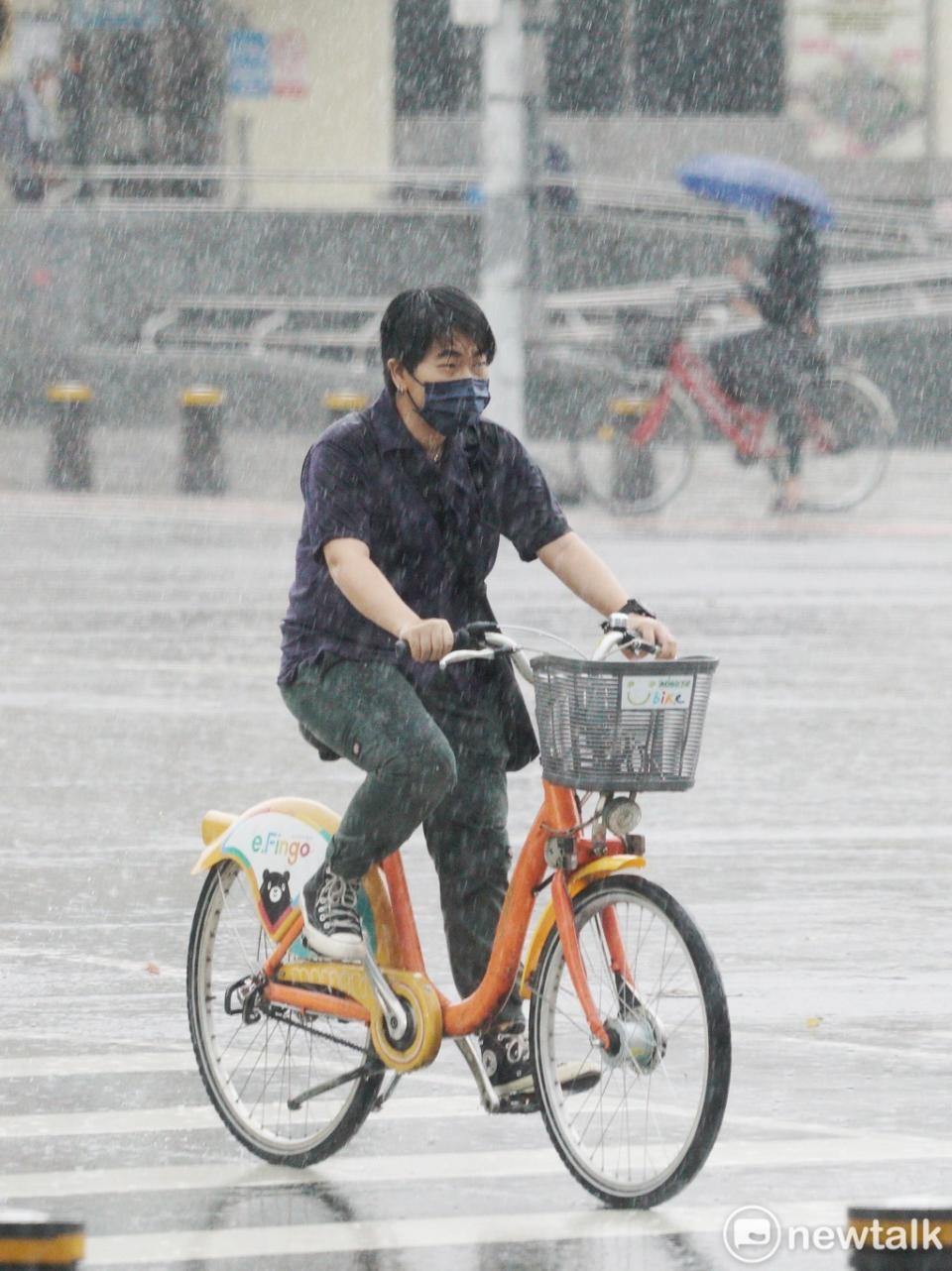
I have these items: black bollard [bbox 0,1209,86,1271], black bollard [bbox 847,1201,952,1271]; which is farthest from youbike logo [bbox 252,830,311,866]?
black bollard [bbox 847,1201,952,1271]

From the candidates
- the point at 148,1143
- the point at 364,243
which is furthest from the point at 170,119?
the point at 148,1143

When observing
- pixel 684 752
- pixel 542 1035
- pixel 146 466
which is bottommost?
pixel 146 466

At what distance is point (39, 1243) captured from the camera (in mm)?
3721

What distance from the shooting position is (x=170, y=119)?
106 ft

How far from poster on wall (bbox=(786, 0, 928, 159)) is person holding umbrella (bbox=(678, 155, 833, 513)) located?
9.16 meters

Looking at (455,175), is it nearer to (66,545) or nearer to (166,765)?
(66,545)

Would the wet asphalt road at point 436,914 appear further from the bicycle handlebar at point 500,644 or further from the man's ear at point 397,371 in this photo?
the man's ear at point 397,371

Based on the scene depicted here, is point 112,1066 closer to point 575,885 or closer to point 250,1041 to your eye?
point 250,1041

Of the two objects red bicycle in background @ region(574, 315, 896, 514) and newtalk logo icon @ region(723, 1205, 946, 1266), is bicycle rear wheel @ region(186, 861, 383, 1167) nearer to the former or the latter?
newtalk logo icon @ region(723, 1205, 946, 1266)

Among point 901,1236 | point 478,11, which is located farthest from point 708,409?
point 901,1236

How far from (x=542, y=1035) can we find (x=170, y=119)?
27.7m

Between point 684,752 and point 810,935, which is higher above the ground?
point 684,752

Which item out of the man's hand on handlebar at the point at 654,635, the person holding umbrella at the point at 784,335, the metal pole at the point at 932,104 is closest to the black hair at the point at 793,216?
the person holding umbrella at the point at 784,335

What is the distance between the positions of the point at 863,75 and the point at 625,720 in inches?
1068
